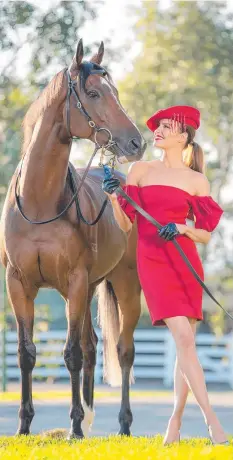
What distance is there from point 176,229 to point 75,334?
1.73 metres

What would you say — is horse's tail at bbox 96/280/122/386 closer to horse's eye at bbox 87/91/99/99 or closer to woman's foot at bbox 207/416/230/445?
horse's eye at bbox 87/91/99/99

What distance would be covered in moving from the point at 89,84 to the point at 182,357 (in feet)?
7.20

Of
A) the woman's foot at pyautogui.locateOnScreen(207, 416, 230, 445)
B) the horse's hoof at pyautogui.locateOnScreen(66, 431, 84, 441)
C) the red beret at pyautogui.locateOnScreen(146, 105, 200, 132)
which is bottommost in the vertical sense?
the horse's hoof at pyautogui.locateOnScreen(66, 431, 84, 441)

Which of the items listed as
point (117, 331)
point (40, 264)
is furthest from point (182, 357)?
point (117, 331)

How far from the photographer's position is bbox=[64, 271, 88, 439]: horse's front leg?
8.45 m

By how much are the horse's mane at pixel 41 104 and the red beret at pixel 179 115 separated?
0.90 metres

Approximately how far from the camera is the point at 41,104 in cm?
845

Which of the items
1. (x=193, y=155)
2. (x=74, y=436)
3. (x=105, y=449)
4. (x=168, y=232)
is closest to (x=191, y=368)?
(x=105, y=449)

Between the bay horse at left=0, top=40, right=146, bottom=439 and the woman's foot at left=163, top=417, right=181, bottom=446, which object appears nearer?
the woman's foot at left=163, top=417, right=181, bottom=446

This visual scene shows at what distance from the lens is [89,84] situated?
809cm

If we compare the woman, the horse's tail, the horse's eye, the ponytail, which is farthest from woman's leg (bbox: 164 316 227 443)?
the horse's tail

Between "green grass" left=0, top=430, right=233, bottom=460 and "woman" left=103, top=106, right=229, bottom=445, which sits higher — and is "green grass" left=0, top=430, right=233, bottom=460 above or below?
below

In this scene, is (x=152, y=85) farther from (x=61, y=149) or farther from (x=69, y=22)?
(x=61, y=149)

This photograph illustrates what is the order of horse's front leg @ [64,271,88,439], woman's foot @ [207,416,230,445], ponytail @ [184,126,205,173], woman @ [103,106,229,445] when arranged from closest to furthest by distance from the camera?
woman's foot @ [207,416,230,445], woman @ [103,106,229,445], ponytail @ [184,126,205,173], horse's front leg @ [64,271,88,439]
